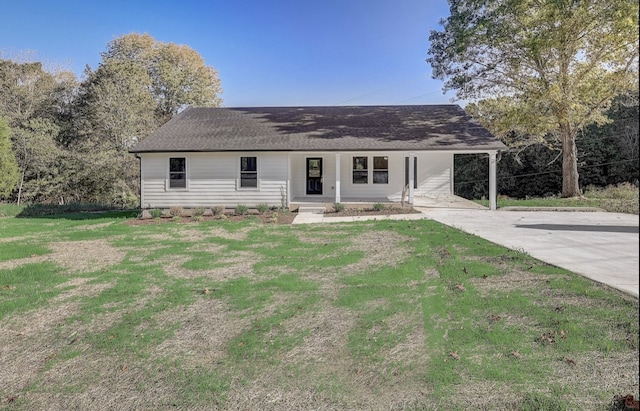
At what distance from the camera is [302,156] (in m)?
15.9

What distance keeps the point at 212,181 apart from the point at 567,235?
1210 centimetres

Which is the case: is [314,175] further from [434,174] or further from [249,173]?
[434,174]

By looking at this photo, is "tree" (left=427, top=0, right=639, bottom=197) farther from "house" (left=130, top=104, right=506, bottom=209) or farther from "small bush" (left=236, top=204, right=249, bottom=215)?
Result: "small bush" (left=236, top=204, right=249, bottom=215)

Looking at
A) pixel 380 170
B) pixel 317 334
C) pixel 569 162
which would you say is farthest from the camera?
pixel 380 170

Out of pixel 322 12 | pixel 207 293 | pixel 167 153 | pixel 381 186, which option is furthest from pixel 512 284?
pixel 167 153

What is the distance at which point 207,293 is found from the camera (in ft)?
16.0

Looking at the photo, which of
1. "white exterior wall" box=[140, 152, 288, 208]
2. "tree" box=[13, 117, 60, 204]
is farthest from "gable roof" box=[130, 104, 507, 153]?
"tree" box=[13, 117, 60, 204]

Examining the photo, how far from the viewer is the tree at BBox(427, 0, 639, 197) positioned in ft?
37.7

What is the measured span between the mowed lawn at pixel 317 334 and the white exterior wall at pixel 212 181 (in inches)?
284

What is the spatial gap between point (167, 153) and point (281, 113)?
5942 mm

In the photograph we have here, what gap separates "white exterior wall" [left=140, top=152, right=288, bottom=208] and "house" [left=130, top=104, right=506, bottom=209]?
1.5 inches

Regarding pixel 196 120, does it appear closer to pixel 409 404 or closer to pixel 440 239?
pixel 440 239

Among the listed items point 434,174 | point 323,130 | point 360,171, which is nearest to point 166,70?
point 323,130

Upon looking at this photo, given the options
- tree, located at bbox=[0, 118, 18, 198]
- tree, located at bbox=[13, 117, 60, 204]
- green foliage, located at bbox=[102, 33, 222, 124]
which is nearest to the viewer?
tree, located at bbox=[0, 118, 18, 198]
